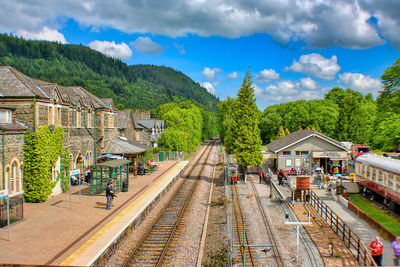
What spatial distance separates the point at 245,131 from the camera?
30812 mm

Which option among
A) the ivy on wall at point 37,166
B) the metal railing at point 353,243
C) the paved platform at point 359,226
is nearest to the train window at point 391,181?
the paved platform at point 359,226

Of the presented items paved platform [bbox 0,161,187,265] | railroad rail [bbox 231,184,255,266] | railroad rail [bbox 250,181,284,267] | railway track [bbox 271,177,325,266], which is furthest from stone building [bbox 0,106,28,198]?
railway track [bbox 271,177,325,266]

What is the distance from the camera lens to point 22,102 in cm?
1847

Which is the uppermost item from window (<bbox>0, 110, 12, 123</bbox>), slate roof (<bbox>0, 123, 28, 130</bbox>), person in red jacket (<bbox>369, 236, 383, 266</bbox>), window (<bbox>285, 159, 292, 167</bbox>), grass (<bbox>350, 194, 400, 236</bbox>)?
window (<bbox>0, 110, 12, 123</bbox>)

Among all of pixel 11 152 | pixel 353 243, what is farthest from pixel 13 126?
pixel 353 243

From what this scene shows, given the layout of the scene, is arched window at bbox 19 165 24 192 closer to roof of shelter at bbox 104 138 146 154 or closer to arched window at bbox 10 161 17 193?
arched window at bbox 10 161 17 193

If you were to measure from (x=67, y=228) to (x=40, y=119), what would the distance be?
856cm

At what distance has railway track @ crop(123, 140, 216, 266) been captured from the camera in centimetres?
1220

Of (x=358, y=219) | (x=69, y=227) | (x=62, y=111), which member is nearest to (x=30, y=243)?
(x=69, y=227)

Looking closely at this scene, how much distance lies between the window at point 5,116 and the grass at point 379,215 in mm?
22647

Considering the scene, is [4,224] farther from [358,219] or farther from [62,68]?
[62,68]

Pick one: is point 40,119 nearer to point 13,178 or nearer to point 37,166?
point 37,166

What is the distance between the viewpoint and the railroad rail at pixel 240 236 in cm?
1218

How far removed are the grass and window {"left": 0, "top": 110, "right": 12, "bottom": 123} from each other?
74.3 ft
